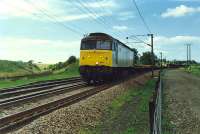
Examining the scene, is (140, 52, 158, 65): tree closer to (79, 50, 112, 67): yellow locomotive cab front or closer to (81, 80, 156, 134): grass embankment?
(79, 50, 112, 67): yellow locomotive cab front

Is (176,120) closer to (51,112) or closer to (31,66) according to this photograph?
(51,112)

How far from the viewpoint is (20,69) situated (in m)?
64.6

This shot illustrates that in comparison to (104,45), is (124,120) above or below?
below

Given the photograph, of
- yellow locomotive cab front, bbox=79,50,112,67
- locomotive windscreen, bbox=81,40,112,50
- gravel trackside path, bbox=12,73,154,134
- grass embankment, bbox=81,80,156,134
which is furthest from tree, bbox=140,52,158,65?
gravel trackside path, bbox=12,73,154,134

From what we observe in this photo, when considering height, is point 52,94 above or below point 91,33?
below

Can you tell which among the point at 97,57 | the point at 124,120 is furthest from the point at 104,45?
the point at 124,120

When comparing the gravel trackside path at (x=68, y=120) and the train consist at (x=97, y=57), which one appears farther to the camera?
the train consist at (x=97, y=57)

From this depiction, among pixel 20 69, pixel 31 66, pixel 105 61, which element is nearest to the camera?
pixel 105 61

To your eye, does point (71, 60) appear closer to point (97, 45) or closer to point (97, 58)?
point (97, 45)

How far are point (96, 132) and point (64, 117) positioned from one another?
253 cm

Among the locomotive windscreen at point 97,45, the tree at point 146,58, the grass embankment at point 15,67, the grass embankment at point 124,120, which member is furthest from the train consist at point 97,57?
the tree at point 146,58

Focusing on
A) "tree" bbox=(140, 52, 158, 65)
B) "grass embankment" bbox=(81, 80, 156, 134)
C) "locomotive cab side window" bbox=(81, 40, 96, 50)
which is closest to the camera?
"grass embankment" bbox=(81, 80, 156, 134)

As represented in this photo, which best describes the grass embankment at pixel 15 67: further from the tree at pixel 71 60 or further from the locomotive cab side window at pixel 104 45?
the locomotive cab side window at pixel 104 45

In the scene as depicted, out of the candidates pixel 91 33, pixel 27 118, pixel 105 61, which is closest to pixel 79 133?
pixel 27 118
